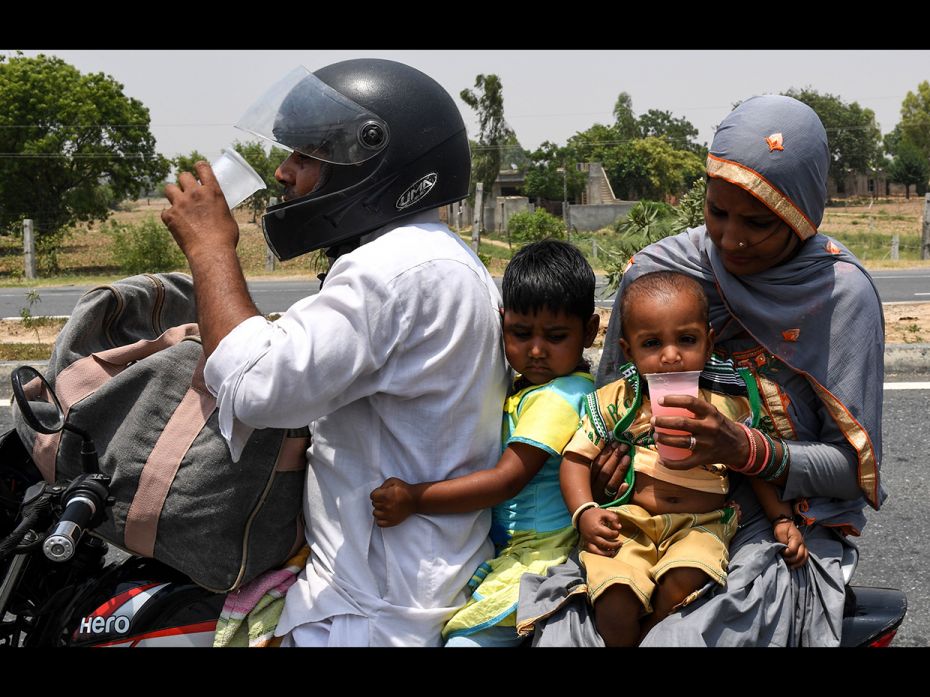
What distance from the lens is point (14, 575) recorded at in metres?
1.80

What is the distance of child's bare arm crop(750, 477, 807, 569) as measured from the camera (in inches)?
73.6

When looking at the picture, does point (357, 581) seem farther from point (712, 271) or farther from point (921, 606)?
point (921, 606)

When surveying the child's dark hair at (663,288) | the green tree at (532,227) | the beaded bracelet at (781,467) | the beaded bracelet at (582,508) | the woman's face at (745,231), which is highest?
the woman's face at (745,231)

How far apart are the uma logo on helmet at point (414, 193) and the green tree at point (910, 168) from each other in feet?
218

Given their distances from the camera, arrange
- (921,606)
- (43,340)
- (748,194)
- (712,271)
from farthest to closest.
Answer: (43,340), (921,606), (712,271), (748,194)

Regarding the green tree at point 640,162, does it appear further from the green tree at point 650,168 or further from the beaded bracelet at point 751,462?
the beaded bracelet at point 751,462

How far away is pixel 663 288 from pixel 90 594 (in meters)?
1.39

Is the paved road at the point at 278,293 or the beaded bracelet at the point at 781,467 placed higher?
the beaded bracelet at the point at 781,467

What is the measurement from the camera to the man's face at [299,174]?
2029mm

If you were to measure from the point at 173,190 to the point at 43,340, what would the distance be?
808 centimetres

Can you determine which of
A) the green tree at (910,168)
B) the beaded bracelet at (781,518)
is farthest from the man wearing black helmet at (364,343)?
the green tree at (910,168)

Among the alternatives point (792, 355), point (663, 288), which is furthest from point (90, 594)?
point (792, 355)

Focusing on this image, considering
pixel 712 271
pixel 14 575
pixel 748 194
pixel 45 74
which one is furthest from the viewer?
pixel 45 74
